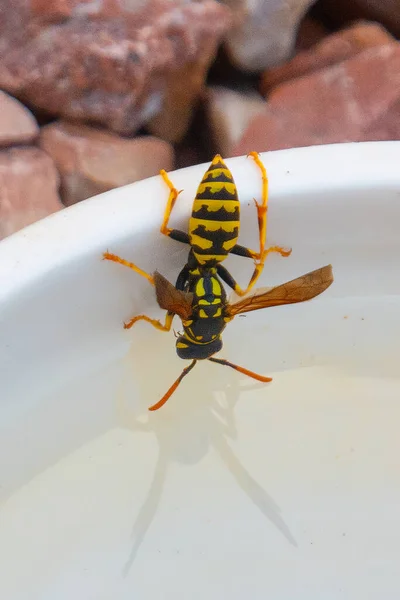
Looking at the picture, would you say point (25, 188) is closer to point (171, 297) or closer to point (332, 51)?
point (171, 297)

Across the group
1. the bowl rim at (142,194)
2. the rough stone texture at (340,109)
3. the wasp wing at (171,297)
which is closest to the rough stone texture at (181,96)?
the rough stone texture at (340,109)

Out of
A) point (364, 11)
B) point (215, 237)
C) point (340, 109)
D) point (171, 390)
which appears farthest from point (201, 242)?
point (364, 11)

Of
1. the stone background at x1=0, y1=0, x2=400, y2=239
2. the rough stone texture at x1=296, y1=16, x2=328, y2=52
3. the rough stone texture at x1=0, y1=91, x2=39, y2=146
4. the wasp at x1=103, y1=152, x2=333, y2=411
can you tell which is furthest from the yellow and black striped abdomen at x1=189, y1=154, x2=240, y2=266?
the rough stone texture at x1=296, y1=16, x2=328, y2=52

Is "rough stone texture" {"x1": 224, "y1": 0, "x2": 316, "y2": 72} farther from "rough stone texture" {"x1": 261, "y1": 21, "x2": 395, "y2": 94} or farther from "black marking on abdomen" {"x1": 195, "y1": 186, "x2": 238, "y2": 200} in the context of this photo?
"black marking on abdomen" {"x1": 195, "y1": 186, "x2": 238, "y2": 200}

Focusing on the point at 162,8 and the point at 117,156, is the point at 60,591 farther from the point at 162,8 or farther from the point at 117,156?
the point at 162,8

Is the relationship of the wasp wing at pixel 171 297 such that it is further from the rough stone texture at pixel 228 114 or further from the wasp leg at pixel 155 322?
the rough stone texture at pixel 228 114

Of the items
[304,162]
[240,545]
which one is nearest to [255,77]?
[304,162]
